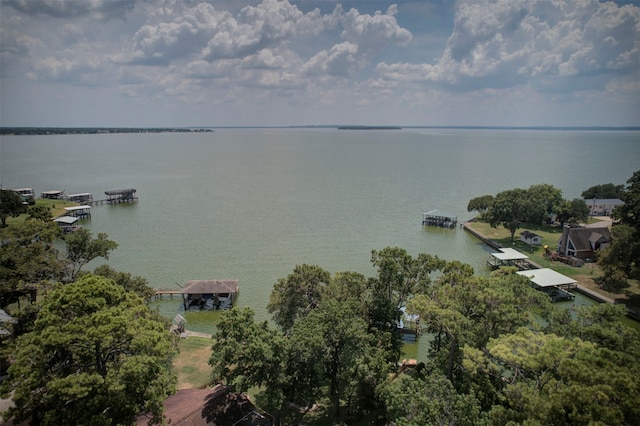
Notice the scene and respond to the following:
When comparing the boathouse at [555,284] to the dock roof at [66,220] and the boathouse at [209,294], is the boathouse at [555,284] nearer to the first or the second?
the boathouse at [209,294]

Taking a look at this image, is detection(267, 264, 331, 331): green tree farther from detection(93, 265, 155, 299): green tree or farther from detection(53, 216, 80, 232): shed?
detection(53, 216, 80, 232): shed

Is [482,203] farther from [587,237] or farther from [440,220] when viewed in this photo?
Answer: [587,237]

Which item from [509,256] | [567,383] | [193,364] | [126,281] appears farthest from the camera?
[509,256]

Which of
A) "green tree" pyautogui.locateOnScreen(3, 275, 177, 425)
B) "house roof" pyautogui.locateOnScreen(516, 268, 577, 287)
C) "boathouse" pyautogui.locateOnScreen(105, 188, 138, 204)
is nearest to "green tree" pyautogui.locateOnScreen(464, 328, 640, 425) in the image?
"green tree" pyautogui.locateOnScreen(3, 275, 177, 425)

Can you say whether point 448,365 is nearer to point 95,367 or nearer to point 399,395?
point 399,395

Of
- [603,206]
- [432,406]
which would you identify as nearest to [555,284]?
[432,406]

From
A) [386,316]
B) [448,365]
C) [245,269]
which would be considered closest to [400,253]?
[386,316]
